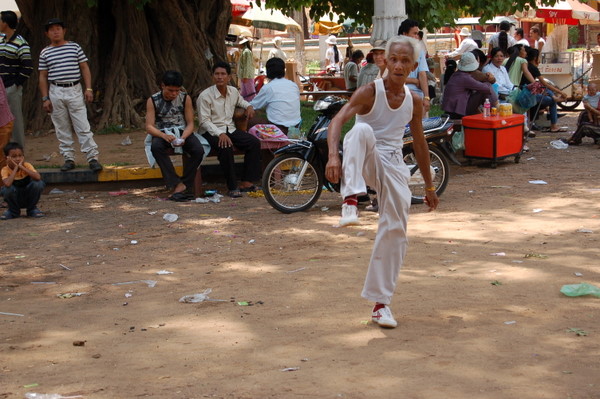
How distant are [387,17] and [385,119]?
750cm

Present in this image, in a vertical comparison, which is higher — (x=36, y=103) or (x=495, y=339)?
(x=36, y=103)

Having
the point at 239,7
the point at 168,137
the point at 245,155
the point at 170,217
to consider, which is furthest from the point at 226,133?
the point at 239,7

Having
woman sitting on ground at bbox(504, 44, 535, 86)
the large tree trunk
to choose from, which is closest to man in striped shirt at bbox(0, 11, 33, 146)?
the large tree trunk

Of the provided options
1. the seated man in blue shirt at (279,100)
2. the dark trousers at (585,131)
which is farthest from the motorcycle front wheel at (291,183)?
the dark trousers at (585,131)

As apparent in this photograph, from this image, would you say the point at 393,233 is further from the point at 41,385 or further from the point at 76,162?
the point at 76,162

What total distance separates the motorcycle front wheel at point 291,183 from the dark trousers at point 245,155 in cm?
115

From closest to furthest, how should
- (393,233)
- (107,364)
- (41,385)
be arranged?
(41,385) < (107,364) < (393,233)

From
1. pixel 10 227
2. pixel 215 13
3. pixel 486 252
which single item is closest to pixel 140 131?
pixel 215 13

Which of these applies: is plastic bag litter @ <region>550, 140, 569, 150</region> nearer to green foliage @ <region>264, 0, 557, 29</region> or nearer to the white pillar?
green foliage @ <region>264, 0, 557, 29</region>

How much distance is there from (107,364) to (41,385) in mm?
412

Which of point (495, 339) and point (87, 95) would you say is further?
point (87, 95)

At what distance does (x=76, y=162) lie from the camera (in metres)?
11.8

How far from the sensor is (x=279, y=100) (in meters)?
10.9

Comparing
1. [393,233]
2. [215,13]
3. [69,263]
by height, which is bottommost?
[69,263]
